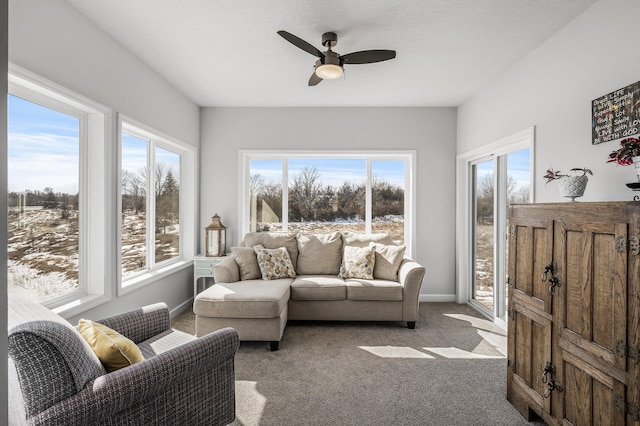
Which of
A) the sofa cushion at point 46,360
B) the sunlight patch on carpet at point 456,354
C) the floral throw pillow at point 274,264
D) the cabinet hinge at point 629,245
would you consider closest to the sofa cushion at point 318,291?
the floral throw pillow at point 274,264

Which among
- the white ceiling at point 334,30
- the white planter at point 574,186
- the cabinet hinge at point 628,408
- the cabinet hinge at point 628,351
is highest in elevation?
the white ceiling at point 334,30

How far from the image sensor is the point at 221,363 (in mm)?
1923

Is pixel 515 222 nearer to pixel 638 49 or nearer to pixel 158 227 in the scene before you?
pixel 638 49

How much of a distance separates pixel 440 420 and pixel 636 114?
213 centimetres

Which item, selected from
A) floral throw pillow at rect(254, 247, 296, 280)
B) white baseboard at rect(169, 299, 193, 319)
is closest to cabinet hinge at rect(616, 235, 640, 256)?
floral throw pillow at rect(254, 247, 296, 280)

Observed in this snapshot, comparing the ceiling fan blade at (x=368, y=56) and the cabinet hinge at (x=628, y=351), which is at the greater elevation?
the ceiling fan blade at (x=368, y=56)

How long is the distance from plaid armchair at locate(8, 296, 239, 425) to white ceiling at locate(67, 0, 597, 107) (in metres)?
2.11

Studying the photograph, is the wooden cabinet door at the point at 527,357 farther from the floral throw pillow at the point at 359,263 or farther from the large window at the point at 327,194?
the large window at the point at 327,194

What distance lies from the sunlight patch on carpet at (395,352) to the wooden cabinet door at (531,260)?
Answer: 110cm

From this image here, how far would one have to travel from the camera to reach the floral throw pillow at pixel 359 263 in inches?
161

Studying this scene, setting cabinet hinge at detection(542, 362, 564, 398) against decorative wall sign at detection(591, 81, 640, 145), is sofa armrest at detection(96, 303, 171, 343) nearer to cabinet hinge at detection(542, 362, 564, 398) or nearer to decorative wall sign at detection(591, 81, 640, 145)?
cabinet hinge at detection(542, 362, 564, 398)

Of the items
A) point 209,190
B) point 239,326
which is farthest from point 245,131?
point 239,326

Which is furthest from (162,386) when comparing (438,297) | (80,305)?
(438,297)

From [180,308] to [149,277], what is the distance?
0.92 metres
